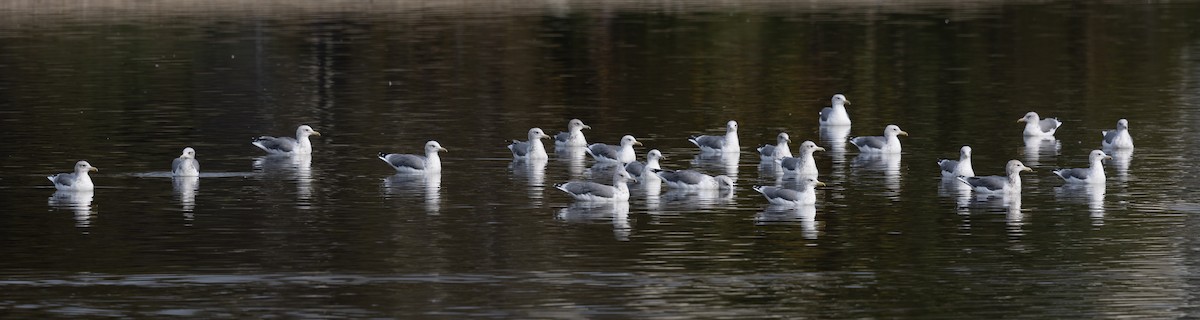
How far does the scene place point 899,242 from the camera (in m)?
30.4

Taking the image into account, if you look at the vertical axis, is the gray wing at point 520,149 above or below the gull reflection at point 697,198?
above

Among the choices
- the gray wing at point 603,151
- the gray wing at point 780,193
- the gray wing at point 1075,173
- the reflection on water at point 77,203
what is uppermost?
the gray wing at point 603,151

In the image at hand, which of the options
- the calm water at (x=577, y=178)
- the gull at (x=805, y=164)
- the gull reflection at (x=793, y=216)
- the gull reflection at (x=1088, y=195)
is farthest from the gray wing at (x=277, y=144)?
the gull reflection at (x=1088, y=195)

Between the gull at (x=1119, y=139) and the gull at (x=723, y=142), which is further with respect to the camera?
the gull at (x=1119, y=139)

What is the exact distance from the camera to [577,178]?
1548 inches

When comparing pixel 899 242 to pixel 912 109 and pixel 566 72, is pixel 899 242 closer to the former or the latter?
pixel 912 109

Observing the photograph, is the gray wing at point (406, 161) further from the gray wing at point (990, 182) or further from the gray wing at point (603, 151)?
the gray wing at point (990, 182)

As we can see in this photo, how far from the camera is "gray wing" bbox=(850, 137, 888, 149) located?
1677 inches

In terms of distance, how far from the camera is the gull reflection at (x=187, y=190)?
3441 cm

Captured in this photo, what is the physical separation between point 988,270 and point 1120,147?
15.7 m

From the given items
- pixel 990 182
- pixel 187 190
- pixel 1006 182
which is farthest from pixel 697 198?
pixel 187 190

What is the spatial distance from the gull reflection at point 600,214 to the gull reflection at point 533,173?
2.57 feet

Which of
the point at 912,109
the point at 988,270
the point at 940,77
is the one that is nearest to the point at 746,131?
the point at 912,109

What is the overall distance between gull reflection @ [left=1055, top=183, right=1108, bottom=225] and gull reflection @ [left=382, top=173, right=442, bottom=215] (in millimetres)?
9771
